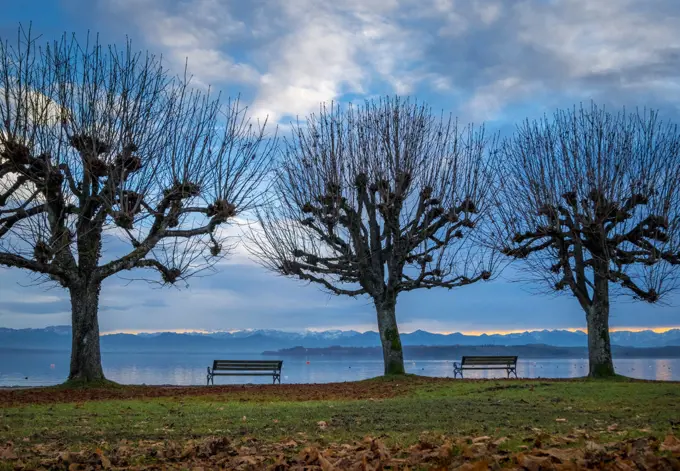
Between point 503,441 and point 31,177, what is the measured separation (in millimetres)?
17541

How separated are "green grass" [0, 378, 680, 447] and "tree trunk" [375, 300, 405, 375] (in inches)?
311

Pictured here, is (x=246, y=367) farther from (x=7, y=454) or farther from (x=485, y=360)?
(x=7, y=454)

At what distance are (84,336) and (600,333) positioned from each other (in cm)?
1913

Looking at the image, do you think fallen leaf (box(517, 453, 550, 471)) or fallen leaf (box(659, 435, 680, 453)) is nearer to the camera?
fallen leaf (box(517, 453, 550, 471))

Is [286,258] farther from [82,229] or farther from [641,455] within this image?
[641,455]

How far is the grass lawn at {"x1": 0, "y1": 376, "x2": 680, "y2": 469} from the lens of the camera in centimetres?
869

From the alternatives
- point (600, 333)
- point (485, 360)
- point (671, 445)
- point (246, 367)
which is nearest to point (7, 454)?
point (671, 445)

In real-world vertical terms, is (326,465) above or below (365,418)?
above

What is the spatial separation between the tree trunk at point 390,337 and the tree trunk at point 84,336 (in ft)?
35.2

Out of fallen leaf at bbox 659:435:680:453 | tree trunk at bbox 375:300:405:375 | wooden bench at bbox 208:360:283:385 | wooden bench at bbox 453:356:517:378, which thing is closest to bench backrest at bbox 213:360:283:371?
wooden bench at bbox 208:360:283:385

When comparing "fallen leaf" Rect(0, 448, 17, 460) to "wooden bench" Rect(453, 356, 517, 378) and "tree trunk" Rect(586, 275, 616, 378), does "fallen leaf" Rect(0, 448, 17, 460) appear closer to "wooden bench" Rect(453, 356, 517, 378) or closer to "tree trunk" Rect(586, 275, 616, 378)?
"tree trunk" Rect(586, 275, 616, 378)

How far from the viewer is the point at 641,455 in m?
6.39

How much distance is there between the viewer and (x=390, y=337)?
25969 millimetres

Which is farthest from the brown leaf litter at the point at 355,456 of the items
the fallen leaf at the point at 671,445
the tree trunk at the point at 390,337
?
the tree trunk at the point at 390,337
